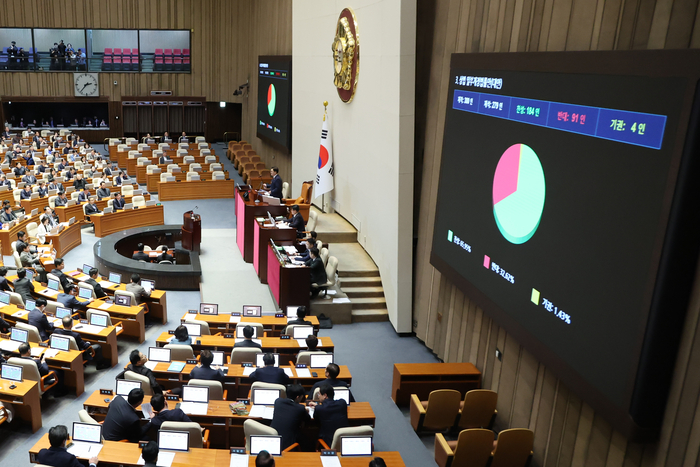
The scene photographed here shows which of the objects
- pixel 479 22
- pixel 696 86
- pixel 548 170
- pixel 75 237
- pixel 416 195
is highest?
pixel 479 22

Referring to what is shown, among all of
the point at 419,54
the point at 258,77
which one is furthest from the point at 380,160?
the point at 258,77

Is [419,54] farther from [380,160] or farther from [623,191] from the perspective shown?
[623,191]

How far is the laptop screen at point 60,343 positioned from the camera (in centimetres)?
898

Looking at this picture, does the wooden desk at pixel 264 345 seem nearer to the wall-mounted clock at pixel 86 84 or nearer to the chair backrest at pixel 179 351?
the chair backrest at pixel 179 351

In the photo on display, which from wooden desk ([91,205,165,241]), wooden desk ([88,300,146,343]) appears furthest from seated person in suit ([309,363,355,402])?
wooden desk ([91,205,165,241])

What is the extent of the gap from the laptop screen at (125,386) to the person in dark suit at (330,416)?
2.10 meters

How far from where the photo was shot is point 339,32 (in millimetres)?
14039

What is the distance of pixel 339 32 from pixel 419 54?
13.1ft

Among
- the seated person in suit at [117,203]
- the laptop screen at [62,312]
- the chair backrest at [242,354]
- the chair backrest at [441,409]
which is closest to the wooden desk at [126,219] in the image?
the seated person in suit at [117,203]

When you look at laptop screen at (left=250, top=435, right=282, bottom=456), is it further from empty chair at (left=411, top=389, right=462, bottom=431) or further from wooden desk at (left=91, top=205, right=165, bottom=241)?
wooden desk at (left=91, top=205, right=165, bottom=241)

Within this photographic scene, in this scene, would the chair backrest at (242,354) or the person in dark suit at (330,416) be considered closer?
the person in dark suit at (330,416)

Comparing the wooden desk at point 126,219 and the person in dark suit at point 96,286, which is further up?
the person in dark suit at point 96,286

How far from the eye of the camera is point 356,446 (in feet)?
20.7

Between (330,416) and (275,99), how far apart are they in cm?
1538
